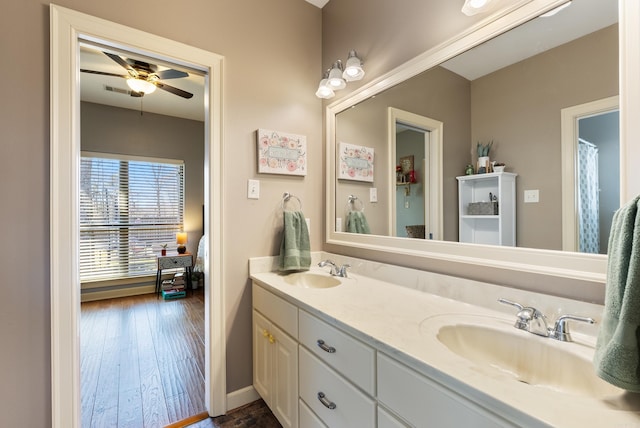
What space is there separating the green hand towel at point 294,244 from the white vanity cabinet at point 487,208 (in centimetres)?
91

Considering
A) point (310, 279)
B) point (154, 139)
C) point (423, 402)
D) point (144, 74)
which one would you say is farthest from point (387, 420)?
point (154, 139)

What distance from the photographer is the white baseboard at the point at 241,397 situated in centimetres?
164

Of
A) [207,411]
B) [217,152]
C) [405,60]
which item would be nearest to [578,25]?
[405,60]

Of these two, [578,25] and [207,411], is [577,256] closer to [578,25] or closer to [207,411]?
[578,25]

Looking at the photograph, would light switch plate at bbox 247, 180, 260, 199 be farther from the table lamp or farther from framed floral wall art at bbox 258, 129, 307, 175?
the table lamp

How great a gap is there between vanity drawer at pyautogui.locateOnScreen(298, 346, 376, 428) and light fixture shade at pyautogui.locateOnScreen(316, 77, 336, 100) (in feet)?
5.00

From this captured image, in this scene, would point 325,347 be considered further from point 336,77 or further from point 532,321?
point 336,77

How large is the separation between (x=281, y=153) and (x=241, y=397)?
1.52 metres

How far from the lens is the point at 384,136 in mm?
1649

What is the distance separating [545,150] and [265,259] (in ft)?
4.90

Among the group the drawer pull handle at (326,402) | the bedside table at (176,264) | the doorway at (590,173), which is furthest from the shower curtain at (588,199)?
the bedside table at (176,264)

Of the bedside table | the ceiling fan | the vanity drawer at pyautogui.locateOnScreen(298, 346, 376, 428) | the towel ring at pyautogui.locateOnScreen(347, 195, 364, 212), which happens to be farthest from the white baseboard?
the bedside table

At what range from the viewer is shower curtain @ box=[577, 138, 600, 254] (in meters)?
0.88

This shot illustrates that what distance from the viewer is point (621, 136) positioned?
32.2 inches
